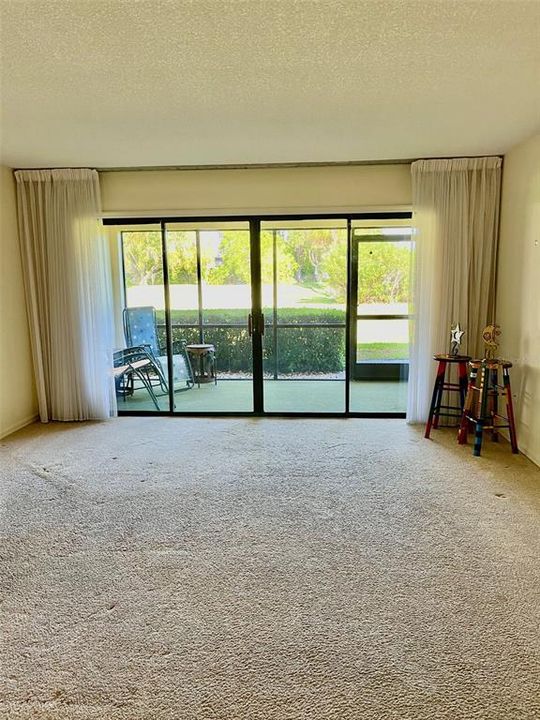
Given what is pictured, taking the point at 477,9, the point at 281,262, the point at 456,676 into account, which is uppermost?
the point at 477,9

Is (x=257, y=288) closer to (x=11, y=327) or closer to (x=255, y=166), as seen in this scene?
(x=255, y=166)

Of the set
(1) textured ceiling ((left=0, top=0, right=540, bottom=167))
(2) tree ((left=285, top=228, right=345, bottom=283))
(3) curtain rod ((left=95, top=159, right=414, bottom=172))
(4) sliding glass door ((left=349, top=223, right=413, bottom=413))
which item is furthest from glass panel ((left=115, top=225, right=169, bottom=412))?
(4) sliding glass door ((left=349, top=223, right=413, bottom=413))

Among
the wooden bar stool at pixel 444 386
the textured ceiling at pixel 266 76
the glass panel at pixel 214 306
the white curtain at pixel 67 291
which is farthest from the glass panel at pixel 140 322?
the wooden bar stool at pixel 444 386

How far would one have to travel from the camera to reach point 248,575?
2184 millimetres

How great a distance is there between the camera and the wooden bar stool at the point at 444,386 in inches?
158

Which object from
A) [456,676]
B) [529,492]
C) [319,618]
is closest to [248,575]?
[319,618]

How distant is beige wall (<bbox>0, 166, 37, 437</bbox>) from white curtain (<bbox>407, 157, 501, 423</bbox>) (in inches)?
147

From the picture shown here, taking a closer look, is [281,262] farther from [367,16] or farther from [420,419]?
[367,16]

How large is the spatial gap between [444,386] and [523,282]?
112 cm

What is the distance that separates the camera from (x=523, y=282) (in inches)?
146

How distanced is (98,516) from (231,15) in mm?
2634

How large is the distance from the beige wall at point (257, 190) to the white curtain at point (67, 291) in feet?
A: 1.06

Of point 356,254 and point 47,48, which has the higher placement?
point 47,48

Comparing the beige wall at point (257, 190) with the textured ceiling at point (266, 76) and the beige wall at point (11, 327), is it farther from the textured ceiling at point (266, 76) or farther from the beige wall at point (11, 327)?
the beige wall at point (11, 327)
